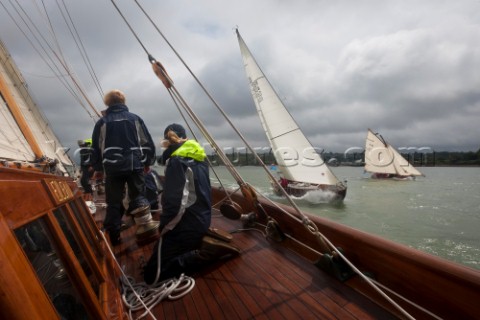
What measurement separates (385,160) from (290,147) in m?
23.4

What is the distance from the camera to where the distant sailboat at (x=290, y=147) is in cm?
1441

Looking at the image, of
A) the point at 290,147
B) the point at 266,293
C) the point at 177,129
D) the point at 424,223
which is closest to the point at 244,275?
the point at 266,293

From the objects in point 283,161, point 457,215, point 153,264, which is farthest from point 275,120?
point 153,264

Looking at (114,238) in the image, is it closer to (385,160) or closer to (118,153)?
(118,153)

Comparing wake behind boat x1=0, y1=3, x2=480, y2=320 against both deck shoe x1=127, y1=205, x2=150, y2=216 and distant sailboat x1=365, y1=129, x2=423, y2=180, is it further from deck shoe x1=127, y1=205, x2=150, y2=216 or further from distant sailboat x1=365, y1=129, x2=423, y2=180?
distant sailboat x1=365, y1=129, x2=423, y2=180

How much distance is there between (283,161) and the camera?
49.7ft

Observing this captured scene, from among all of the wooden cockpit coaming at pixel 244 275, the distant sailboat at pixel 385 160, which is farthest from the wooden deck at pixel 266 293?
the distant sailboat at pixel 385 160

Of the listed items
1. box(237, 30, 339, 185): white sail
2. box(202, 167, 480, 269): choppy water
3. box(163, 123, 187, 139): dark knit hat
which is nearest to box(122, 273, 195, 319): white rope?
box(163, 123, 187, 139): dark knit hat

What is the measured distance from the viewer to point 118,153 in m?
2.64

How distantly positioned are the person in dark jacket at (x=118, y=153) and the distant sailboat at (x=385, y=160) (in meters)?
34.3

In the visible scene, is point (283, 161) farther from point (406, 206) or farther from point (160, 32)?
point (160, 32)

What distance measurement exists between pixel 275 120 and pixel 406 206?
885 cm

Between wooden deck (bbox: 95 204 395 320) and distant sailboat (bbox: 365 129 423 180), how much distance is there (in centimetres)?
3424

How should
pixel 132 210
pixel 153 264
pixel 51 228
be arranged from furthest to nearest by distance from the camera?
1. pixel 132 210
2. pixel 153 264
3. pixel 51 228
